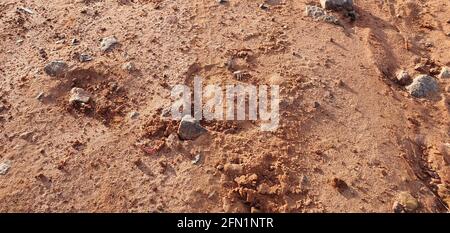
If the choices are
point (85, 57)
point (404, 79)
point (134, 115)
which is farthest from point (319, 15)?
point (85, 57)

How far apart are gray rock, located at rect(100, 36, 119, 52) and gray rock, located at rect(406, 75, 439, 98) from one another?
3.53 metres

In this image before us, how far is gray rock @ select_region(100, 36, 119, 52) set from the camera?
18.6 ft

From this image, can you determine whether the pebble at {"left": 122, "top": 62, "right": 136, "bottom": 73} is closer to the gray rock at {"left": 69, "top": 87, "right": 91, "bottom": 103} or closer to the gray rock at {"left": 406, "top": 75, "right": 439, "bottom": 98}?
the gray rock at {"left": 69, "top": 87, "right": 91, "bottom": 103}

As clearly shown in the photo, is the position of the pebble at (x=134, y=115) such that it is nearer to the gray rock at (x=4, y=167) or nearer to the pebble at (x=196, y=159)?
the pebble at (x=196, y=159)

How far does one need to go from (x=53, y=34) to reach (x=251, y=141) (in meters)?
3.03

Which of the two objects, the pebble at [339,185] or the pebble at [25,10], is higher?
the pebble at [25,10]

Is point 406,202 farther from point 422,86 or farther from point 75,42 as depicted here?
point 75,42

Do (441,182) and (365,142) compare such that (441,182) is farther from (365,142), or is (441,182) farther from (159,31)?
(159,31)

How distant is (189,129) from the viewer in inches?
185

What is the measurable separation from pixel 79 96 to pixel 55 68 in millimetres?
587

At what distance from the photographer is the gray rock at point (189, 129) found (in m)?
4.69

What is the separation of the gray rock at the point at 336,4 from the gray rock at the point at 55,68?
3.43 m

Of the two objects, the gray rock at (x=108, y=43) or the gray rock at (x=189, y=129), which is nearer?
the gray rock at (x=189, y=129)

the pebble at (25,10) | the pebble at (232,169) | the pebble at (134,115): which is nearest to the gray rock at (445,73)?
the pebble at (232,169)
